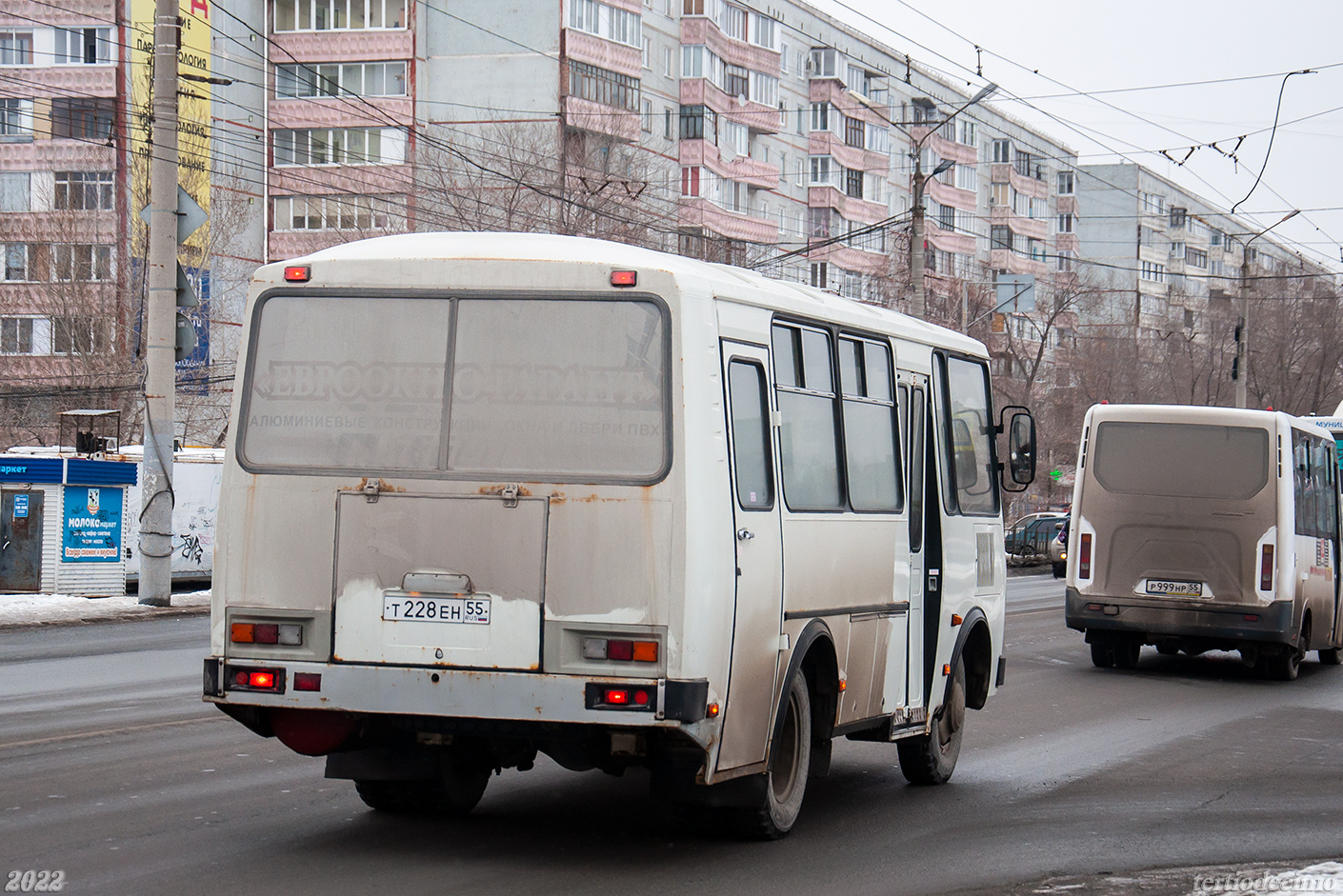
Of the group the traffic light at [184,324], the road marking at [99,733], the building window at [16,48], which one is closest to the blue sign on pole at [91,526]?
the traffic light at [184,324]

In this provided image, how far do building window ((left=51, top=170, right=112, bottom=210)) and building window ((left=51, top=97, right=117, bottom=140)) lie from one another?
52.2 inches

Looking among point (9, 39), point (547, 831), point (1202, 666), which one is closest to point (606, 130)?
point (9, 39)

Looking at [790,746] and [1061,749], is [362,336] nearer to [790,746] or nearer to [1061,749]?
[790,746]

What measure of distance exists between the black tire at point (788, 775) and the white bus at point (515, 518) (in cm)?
3

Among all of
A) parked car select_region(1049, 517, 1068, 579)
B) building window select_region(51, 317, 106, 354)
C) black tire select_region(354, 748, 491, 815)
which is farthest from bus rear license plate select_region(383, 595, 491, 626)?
building window select_region(51, 317, 106, 354)

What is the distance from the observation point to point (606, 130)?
191ft

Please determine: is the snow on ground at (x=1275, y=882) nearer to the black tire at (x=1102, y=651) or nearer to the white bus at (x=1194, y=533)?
the white bus at (x=1194, y=533)

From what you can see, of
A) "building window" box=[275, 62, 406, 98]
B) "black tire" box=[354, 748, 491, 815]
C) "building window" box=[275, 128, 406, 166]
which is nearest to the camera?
"black tire" box=[354, 748, 491, 815]

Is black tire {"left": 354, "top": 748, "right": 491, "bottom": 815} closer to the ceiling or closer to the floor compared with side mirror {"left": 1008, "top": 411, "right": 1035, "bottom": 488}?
closer to the floor

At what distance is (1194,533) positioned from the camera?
58.5ft

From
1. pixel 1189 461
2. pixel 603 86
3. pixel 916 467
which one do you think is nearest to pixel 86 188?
pixel 603 86

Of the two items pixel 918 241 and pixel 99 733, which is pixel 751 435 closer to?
pixel 99 733

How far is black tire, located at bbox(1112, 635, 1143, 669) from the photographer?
61.7 ft

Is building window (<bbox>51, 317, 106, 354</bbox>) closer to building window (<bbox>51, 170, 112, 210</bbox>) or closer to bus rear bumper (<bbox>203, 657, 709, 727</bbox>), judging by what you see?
building window (<bbox>51, 170, 112, 210</bbox>)
